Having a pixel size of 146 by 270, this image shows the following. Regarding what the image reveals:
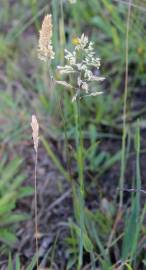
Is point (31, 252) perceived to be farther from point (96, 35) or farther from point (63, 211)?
point (96, 35)

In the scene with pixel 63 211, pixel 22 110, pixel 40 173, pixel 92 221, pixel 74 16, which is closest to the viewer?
pixel 92 221

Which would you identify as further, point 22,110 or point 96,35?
point 96,35

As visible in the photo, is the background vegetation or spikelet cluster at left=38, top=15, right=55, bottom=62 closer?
spikelet cluster at left=38, top=15, right=55, bottom=62

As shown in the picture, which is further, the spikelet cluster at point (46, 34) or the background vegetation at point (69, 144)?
the background vegetation at point (69, 144)

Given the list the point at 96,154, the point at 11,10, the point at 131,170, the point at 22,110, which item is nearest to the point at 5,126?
the point at 22,110

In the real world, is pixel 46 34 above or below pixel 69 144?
above

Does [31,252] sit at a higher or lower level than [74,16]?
lower

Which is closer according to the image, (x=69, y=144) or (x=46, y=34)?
(x=46, y=34)

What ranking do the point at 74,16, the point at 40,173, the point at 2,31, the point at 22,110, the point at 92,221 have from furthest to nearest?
the point at 2,31 < the point at 74,16 < the point at 22,110 < the point at 40,173 < the point at 92,221
